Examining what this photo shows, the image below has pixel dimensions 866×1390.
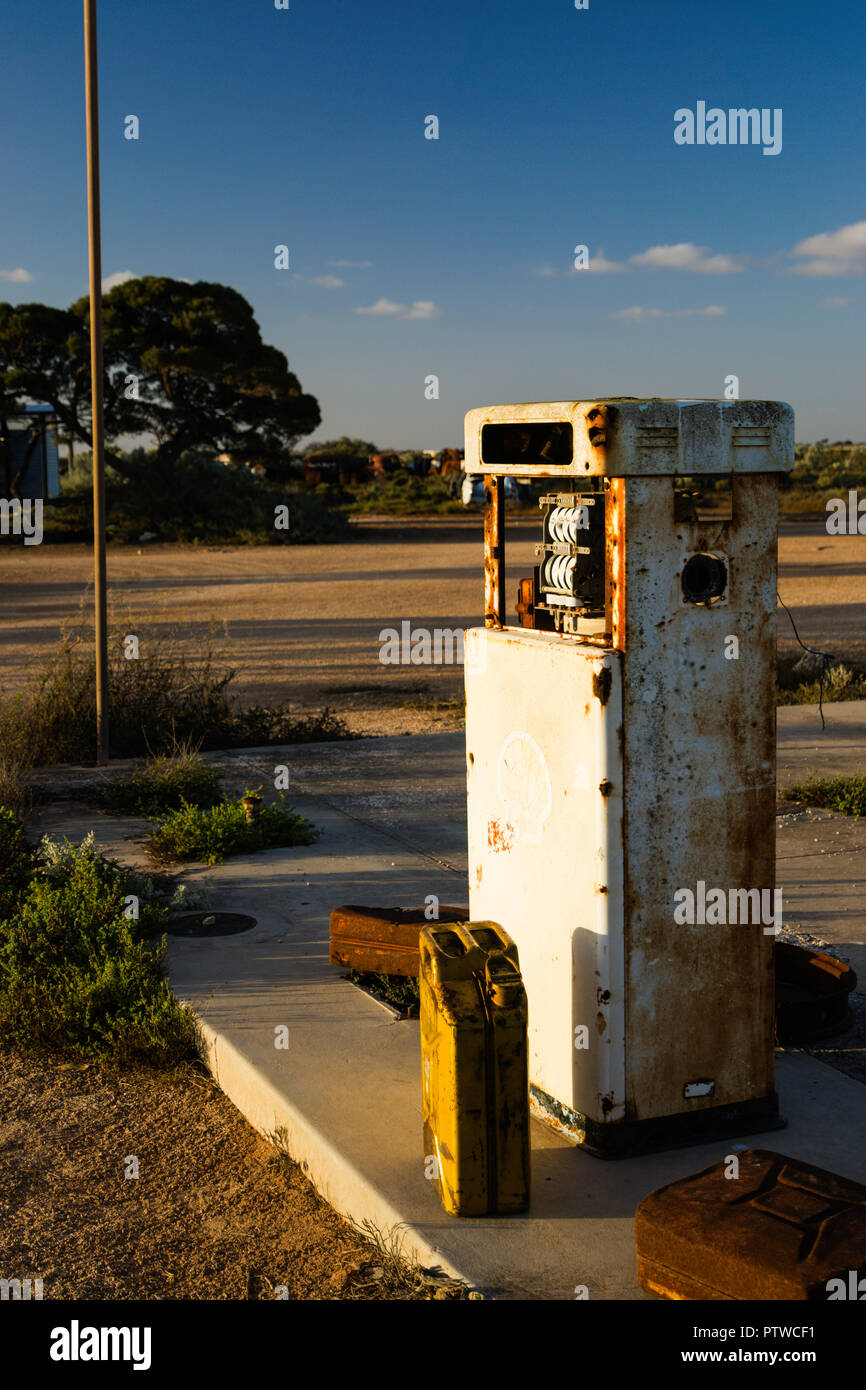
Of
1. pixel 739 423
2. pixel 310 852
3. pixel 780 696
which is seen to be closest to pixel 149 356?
pixel 780 696

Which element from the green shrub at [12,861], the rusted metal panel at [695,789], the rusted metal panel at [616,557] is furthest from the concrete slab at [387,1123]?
the rusted metal panel at [616,557]

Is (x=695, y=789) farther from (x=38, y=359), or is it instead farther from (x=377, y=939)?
(x=38, y=359)

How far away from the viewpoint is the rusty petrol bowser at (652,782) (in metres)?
3.23

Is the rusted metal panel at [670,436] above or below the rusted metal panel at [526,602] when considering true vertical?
above

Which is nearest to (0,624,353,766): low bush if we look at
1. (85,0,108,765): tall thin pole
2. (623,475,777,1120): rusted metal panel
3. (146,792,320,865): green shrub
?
(85,0,108,765): tall thin pole

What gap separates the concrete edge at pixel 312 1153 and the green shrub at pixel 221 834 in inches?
79.7

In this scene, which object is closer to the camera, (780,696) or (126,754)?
(126,754)

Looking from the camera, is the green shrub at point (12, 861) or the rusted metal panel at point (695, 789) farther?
the green shrub at point (12, 861)

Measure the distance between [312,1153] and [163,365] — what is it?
36.1 m

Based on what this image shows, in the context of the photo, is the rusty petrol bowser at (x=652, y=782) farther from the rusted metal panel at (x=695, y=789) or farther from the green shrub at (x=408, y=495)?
the green shrub at (x=408, y=495)

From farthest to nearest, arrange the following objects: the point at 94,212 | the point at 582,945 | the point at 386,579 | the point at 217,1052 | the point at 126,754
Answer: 1. the point at 386,579
2. the point at 126,754
3. the point at 94,212
4. the point at 217,1052
5. the point at 582,945
